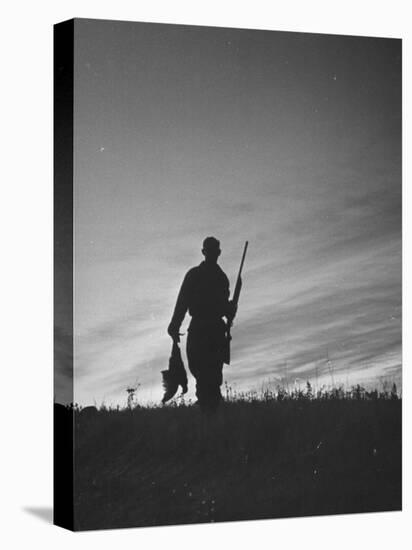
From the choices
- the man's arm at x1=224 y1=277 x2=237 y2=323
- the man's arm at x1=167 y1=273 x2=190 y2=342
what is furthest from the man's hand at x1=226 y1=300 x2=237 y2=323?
the man's arm at x1=167 y1=273 x2=190 y2=342

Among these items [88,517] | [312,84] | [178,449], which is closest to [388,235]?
[312,84]

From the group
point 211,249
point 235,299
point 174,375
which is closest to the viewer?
point 174,375

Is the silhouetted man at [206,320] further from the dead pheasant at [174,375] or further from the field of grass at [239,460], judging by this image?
the field of grass at [239,460]

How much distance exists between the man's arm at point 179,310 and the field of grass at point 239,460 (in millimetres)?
526

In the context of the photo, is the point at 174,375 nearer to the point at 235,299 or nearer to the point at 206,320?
the point at 206,320

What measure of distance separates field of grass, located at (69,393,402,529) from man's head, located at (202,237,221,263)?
103 centimetres

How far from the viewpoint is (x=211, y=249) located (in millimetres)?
12680

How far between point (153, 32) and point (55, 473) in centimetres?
317

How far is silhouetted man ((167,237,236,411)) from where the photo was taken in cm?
1264

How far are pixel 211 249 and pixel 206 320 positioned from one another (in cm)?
51

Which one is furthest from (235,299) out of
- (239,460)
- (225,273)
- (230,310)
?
(239,460)

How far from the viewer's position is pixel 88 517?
12273mm

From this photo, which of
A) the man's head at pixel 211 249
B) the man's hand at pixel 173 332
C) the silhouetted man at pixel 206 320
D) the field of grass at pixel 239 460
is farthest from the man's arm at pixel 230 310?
the field of grass at pixel 239 460

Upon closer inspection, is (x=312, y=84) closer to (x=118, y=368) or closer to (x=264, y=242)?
(x=264, y=242)
